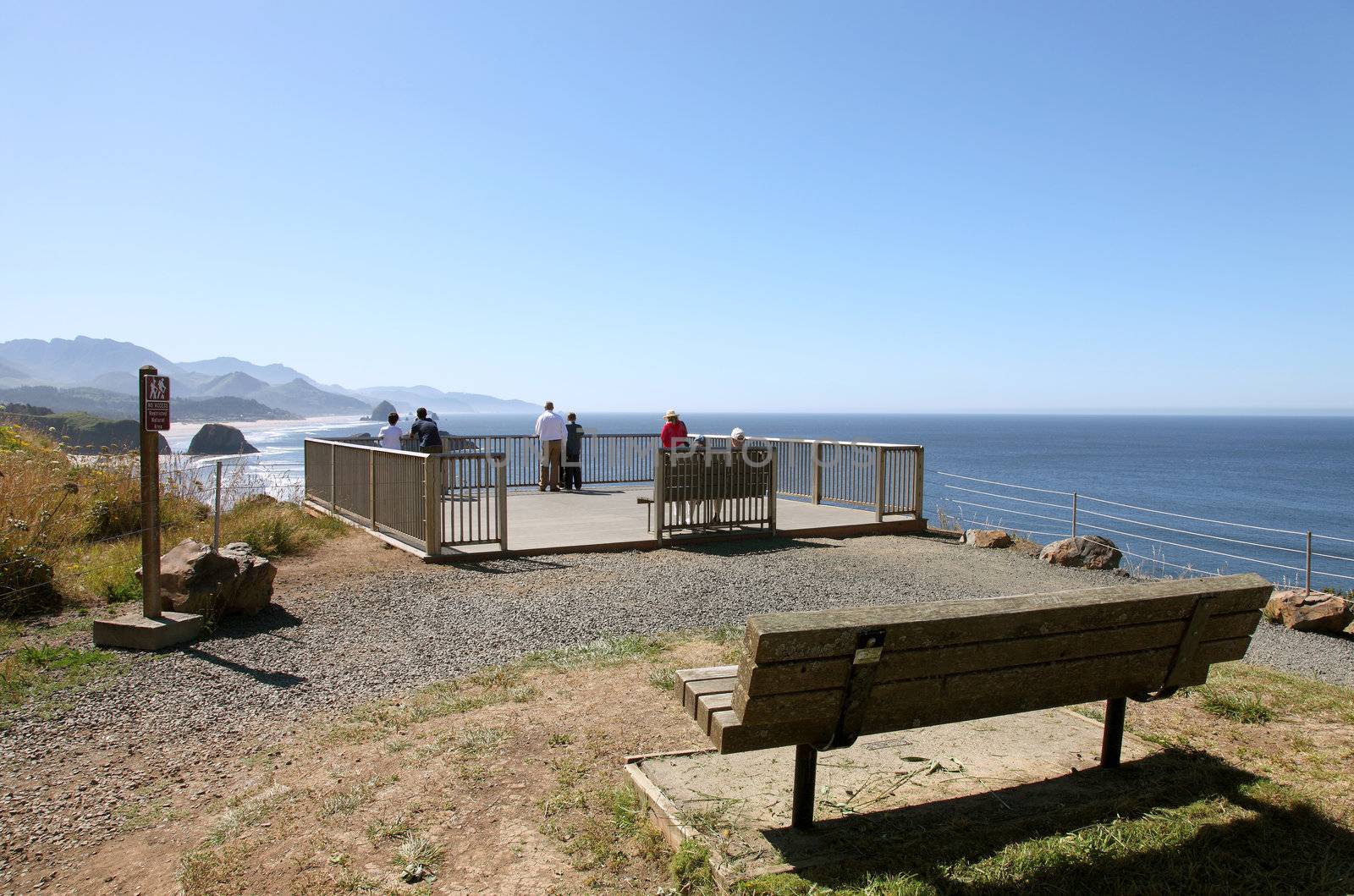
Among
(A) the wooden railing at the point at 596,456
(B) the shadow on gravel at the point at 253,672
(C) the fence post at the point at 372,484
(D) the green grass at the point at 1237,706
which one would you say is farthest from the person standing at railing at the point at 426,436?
(D) the green grass at the point at 1237,706

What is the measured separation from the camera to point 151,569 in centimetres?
651

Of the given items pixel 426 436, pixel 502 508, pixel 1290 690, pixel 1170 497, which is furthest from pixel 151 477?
pixel 1170 497

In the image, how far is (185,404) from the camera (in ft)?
573

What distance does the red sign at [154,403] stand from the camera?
6.44 meters

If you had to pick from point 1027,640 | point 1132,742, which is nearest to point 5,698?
point 1027,640

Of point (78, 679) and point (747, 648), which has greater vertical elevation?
point (747, 648)

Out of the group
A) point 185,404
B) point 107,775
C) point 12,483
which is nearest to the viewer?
point 107,775

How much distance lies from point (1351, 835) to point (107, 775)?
539 centimetres

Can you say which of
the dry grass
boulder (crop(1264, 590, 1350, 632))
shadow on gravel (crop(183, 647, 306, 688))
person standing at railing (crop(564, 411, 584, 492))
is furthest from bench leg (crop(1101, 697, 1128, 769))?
person standing at railing (crop(564, 411, 584, 492))

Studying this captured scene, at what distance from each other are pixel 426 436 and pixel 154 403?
8614mm

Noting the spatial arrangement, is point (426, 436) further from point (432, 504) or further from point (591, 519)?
point (432, 504)

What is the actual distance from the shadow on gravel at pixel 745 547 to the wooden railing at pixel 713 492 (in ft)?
0.66

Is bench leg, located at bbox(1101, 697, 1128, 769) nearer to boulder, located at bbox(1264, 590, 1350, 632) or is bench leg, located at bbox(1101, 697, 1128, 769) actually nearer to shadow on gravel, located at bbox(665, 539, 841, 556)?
boulder, located at bbox(1264, 590, 1350, 632)

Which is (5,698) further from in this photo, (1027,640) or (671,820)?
(1027,640)
